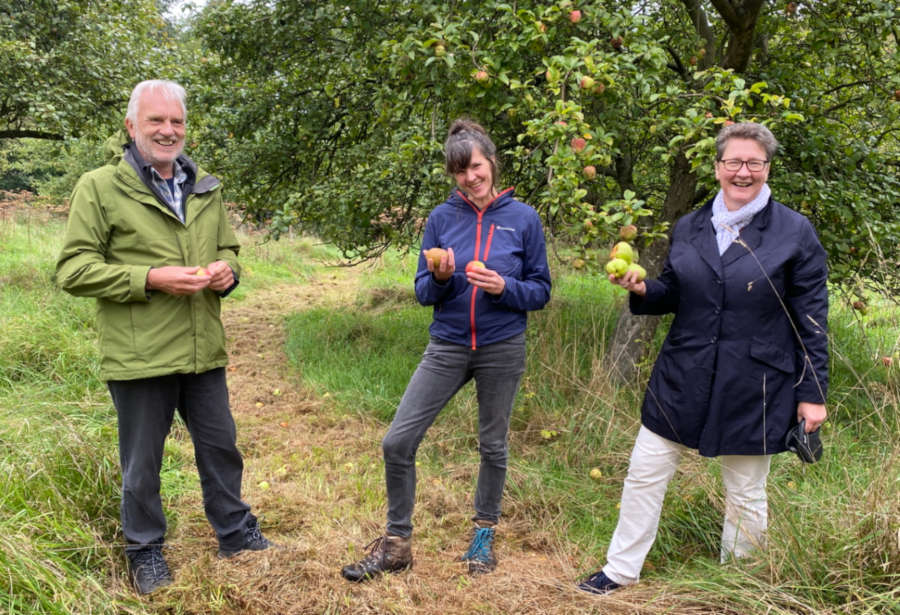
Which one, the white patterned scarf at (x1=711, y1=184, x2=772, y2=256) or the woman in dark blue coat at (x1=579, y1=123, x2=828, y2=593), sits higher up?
the white patterned scarf at (x1=711, y1=184, x2=772, y2=256)

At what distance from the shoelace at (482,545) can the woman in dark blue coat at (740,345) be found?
0.69 meters

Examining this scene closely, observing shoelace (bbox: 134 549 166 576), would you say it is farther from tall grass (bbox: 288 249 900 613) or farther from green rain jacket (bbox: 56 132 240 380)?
tall grass (bbox: 288 249 900 613)

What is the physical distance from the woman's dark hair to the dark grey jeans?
75 centimetres

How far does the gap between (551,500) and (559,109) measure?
2.07 metres

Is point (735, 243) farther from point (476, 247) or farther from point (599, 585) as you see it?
point (599, 585)

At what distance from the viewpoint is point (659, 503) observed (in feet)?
8.75

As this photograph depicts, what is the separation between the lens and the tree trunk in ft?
17.4

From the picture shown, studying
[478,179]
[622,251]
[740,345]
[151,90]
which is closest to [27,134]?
[151,90]

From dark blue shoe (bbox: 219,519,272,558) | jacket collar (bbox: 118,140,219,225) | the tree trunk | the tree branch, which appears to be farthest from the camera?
the tree branch

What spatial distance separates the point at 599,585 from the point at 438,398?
103 cm

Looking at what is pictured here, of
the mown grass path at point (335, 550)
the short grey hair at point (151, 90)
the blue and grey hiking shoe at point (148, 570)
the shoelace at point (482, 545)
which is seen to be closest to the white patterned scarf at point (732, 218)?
the mown grass path at point (335, 550)

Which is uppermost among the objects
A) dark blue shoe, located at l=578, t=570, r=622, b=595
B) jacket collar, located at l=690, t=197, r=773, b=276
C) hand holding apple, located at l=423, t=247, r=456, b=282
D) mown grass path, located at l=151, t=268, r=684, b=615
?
jacket collar, located at l=690, t=197, r=773, b=276

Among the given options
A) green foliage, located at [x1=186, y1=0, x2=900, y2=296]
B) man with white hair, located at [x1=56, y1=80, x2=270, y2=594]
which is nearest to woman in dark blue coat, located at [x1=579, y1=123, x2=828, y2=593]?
green foliage, located at [x1=186, y1=0, x2=900, y2=296]

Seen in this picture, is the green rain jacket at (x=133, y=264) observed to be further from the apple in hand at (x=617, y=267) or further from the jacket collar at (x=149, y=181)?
the apple in hand at (x=617, y=267)
